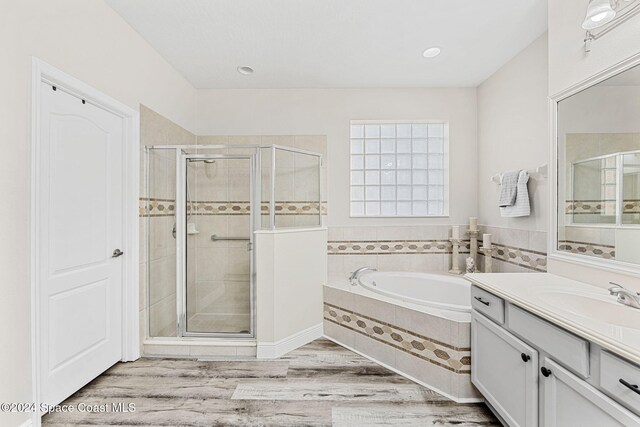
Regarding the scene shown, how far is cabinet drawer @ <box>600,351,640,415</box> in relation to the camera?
3.18 feet

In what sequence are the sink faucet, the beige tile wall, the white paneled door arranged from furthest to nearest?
the beige tile wall < the white paneled door < the sink faucet

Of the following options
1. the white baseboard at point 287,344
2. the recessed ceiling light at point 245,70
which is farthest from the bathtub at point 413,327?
the recessed ceiling light at point 245,70

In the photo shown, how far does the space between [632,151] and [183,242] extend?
2.99 m

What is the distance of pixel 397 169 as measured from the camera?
3785 millimetres

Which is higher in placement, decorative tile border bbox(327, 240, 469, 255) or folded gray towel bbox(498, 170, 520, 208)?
folded gray towel bbox(498, 170, 520, 208)

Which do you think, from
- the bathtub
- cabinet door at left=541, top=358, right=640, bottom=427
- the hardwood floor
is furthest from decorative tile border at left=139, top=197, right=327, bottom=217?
cabinet door at left=541, top=358, right=640, bottom=427

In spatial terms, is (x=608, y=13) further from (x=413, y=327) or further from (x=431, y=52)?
(x=413, y=327)

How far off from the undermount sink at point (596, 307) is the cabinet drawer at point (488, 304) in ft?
0.65

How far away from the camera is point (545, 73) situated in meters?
2.50

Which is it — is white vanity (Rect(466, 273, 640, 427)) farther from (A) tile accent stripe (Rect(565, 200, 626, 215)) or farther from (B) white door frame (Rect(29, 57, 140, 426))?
(B) white door frame (Rect(29, 57, 140, 426))

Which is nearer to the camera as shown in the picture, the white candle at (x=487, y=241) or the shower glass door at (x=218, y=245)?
the shower glass door at (x=218, y=245)

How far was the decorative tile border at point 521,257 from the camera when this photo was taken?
2555 millimetres

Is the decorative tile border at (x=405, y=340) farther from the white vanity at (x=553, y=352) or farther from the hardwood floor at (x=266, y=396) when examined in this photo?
the hardwood floor at (x=266, y=396)

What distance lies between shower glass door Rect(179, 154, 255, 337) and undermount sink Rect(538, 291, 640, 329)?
6.88ft
